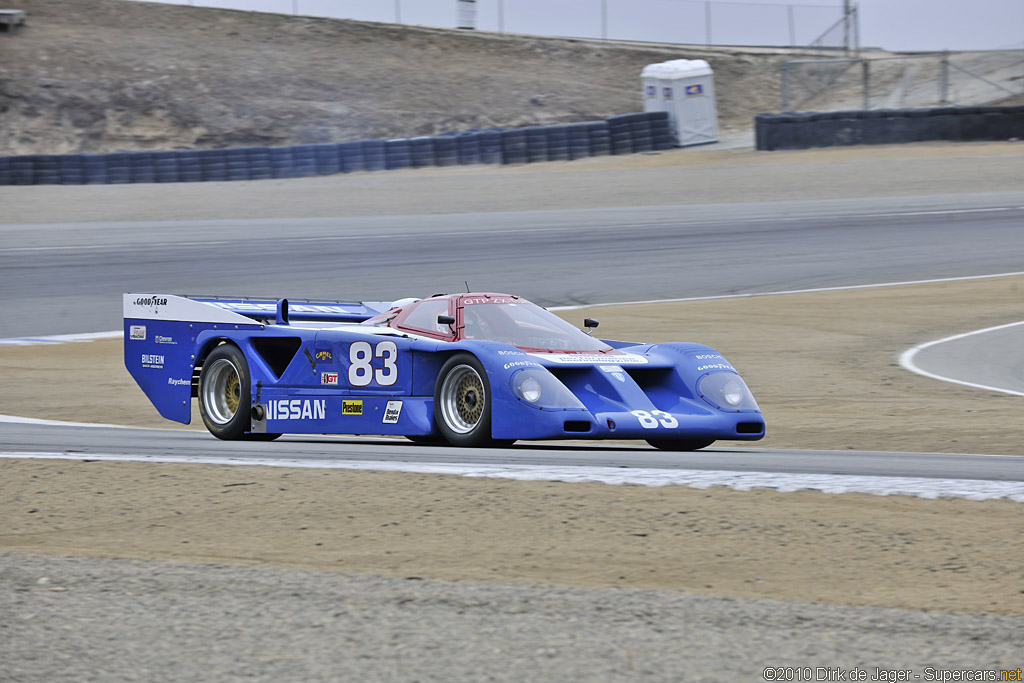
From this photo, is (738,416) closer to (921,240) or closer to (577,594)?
(577,594)

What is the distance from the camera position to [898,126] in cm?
3288

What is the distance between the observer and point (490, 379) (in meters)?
7.71

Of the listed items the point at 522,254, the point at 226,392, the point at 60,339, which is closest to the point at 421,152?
the point at 522,254

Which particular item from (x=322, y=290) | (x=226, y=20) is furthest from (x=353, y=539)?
(x=226, y=20)

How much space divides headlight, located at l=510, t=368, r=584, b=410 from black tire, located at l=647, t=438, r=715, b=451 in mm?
742

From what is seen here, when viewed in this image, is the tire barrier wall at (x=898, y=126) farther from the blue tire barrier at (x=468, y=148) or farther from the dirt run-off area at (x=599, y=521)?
the dirt run-off area at (x=599, y=521)

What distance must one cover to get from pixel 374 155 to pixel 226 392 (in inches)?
1076

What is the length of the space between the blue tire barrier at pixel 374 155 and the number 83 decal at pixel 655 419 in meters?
28.9

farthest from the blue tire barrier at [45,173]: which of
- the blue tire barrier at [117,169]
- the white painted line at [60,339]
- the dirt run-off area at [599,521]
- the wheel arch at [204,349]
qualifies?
the wheel arch at [204,349]

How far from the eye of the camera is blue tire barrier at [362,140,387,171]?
36.1 meters

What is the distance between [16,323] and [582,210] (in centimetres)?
1296

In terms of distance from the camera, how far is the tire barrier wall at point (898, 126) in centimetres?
3203

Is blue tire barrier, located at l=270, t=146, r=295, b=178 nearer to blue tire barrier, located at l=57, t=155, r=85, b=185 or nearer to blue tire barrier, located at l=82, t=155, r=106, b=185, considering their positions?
blue tire barrier, located at l=82, t=155, r=106, b=185

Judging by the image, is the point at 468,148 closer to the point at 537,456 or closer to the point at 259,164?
the point at 259,164
